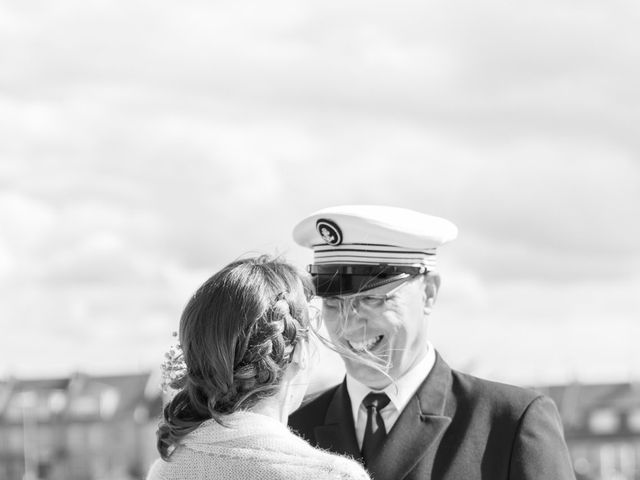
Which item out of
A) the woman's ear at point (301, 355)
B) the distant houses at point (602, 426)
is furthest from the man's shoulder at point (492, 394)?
the distant houses at point (602, 426)

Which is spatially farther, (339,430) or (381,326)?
(339,430)

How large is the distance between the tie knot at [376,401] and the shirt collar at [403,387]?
2 cm

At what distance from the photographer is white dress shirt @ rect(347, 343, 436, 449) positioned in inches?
210

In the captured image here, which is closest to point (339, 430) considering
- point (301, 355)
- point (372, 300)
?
point (372, 300)

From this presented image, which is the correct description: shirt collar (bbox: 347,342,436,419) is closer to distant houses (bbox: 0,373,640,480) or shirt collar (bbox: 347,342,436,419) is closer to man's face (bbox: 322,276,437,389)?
man's face (bbox: 322,276,437,389)

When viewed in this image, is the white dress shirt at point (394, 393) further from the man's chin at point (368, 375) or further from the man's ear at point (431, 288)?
the man's ear at point (431, 288)

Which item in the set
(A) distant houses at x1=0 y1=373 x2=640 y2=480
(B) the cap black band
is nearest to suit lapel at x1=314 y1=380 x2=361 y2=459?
(B) the cap black band

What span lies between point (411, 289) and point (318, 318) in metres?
1.61

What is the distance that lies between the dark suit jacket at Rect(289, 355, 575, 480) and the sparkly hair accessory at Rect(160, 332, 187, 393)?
1552 millimetres

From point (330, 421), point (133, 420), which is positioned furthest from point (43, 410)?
point (330, 421)

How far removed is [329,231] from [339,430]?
30.9 inches

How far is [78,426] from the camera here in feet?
297

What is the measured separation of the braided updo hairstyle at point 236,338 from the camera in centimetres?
355

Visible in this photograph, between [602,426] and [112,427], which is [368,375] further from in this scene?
[602,426]
